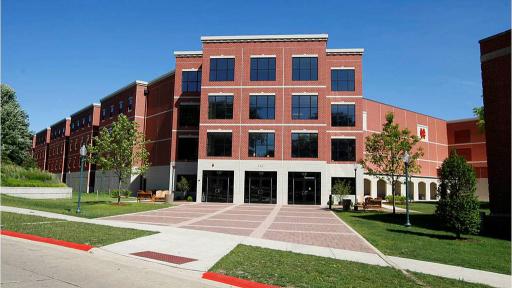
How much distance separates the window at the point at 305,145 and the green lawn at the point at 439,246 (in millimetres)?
18799

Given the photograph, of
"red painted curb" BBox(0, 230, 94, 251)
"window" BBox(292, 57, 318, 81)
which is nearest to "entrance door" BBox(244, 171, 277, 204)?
"window" BBox(292, 57, 318, 81)

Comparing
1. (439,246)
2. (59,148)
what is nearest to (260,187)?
(439,246)

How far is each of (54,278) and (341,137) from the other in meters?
37.1

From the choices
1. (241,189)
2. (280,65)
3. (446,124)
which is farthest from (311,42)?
(446,124)

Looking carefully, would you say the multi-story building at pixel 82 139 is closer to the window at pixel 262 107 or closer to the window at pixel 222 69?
the window at pixel 222 69

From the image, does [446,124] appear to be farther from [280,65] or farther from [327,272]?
[327,272]

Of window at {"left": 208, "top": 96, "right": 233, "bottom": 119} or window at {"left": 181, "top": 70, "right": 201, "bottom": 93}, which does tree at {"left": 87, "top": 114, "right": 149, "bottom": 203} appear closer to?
window at {"left": 208, "top": 96, "right": 233, "bottom": 119}

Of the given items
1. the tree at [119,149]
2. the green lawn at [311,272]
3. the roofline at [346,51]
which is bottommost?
the green lawn at [311,272]

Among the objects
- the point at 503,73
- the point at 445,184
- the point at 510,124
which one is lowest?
the point at 445,184

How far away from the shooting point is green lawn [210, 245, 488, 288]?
824 cm

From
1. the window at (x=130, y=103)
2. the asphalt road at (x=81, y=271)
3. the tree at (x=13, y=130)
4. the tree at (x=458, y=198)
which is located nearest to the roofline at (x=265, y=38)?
the window at (x=130, y=103)

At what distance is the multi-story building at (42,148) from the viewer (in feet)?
294

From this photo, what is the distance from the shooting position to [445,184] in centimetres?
1642

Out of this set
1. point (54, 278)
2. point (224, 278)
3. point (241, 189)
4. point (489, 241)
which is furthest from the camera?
point (241, 189)
